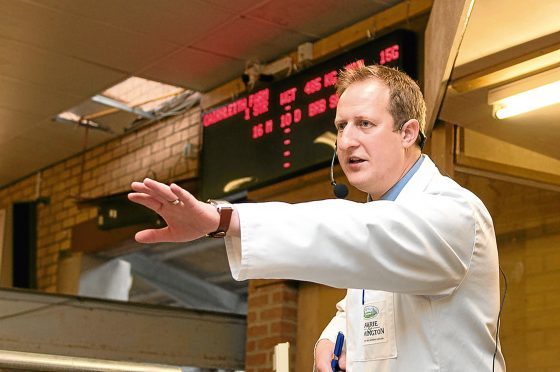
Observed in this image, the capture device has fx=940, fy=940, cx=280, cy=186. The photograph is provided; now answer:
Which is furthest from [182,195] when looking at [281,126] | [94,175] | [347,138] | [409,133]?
[94,175]

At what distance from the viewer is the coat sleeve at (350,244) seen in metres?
1.66

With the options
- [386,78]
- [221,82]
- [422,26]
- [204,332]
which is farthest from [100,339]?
[386,78]

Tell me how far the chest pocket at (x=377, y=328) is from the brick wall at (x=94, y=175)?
173 inches

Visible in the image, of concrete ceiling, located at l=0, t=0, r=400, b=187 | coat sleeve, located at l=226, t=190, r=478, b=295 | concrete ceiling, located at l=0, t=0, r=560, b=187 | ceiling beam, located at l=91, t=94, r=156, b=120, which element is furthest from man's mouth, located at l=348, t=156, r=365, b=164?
ceiling beam, located at l=91, t=94, r=156, b=120

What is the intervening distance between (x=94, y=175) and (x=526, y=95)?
483cm

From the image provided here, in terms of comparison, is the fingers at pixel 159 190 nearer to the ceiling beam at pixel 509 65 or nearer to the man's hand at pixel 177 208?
the man's hand at pixel 177 208

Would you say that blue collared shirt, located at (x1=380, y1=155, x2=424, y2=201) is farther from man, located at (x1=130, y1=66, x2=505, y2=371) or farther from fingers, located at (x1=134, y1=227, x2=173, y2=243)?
fingers, located at (x1=134, y1=227, x2=173, y2=243)

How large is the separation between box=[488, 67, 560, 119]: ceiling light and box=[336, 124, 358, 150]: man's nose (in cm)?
144

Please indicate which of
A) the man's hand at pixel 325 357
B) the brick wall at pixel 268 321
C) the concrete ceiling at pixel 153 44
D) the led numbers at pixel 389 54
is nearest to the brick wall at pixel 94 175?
the concrete ceiling at pixel 153 44

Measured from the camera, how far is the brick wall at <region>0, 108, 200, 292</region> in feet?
21.7

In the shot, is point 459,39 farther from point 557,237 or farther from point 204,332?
point 204,332

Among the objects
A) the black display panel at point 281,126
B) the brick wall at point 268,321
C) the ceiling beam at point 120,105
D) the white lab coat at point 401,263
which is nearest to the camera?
the white lab coat at point 401,263

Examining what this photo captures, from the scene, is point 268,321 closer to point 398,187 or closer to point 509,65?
point 509,65

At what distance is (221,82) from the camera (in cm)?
616
